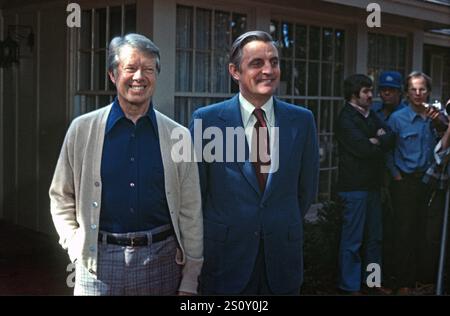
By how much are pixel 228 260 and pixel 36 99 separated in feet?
12.0

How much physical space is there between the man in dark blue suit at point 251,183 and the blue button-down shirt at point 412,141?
1782 mm

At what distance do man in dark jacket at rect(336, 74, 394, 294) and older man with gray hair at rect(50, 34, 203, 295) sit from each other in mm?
2103

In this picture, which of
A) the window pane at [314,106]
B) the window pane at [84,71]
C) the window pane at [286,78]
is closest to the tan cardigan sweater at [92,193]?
the window pane at [84,71]

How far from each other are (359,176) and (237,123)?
185 centimetres

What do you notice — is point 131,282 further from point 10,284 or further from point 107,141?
point 10,284

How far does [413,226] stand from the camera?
4.38m

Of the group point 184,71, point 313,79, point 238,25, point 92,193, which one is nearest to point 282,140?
point 92,193

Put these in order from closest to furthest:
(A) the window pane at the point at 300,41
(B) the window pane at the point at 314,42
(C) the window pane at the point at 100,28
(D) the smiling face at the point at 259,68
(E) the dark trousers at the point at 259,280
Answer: (D) the smiling face at the point at 259,68 < (E) the dark trousers at the point at 259,280 < (C) the window pane at the point at 100,28 < (A) the window pane at the point at 300,41 < (B) the window pane at the point at 314,42

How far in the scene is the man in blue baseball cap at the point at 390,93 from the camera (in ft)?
15.1

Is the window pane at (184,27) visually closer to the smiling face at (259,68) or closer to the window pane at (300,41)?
the window pane at (300,41)

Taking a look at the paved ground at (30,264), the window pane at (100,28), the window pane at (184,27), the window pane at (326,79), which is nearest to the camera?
the paved ground at (30,264)

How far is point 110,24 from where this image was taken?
15.4 ft

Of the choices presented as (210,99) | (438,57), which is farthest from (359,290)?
(438,57)

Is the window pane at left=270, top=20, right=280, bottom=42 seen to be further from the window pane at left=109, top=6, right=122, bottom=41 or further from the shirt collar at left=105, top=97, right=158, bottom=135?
the shirt collar at left=105, top=97, right=158, bottom=135
